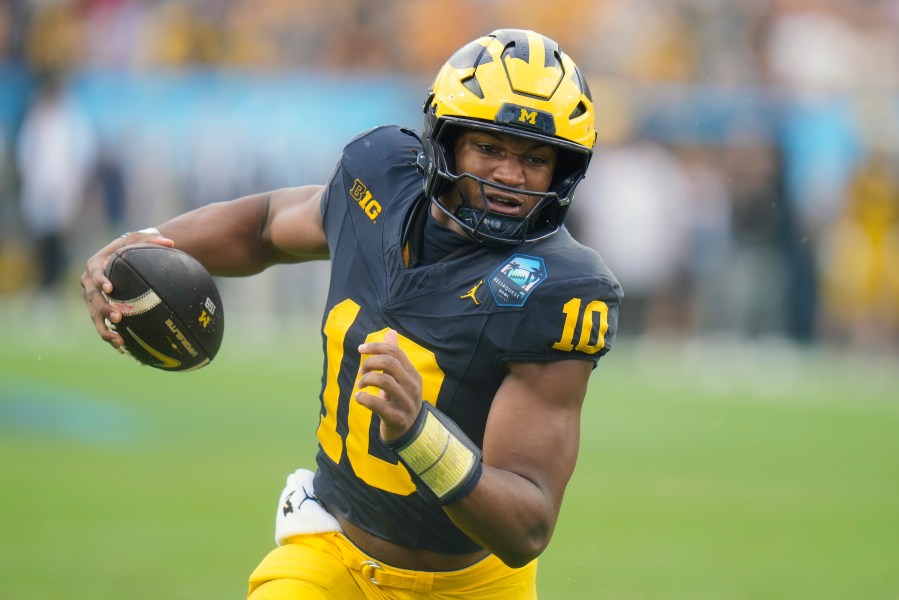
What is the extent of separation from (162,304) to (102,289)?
0.53ft

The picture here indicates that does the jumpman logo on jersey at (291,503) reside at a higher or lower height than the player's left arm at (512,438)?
lower

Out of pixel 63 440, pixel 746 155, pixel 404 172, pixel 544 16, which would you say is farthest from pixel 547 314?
pixel 544 16

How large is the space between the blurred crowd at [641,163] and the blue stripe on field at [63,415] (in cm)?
483

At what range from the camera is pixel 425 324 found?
3.59 m

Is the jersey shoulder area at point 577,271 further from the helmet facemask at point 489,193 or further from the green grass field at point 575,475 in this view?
the green grass field at point 575,475

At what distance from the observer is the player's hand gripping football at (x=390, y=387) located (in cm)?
312

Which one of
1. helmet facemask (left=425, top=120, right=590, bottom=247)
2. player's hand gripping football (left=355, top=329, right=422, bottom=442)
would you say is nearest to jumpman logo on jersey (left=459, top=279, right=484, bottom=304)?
helmet facemask (left=425, top=120, right=590, bottom=247)

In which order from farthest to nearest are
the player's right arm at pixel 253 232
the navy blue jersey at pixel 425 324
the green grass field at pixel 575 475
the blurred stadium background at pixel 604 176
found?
the blurred stadium background at pixel 604 176 → the green grass field at pixel 575 475 → the player's right arm at pixel 253 232 → the navy blue jersey at pixel 425 324

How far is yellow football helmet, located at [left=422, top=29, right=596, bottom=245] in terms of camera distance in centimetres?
358

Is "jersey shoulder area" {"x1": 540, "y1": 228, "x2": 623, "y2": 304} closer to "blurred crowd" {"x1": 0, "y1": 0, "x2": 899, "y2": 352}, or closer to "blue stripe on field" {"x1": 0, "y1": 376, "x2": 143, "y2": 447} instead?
"blue stripe on field" {"x1": 0, "y1": 376, "x2": 143, "y2": 447}

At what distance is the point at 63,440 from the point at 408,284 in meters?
6.33

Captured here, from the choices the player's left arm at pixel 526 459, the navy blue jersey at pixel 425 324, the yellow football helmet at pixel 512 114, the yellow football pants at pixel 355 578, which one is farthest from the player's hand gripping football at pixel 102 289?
the player's left arm at pixel 526 459

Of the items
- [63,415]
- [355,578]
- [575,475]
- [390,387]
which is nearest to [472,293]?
[390,387]

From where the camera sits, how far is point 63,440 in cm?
943
